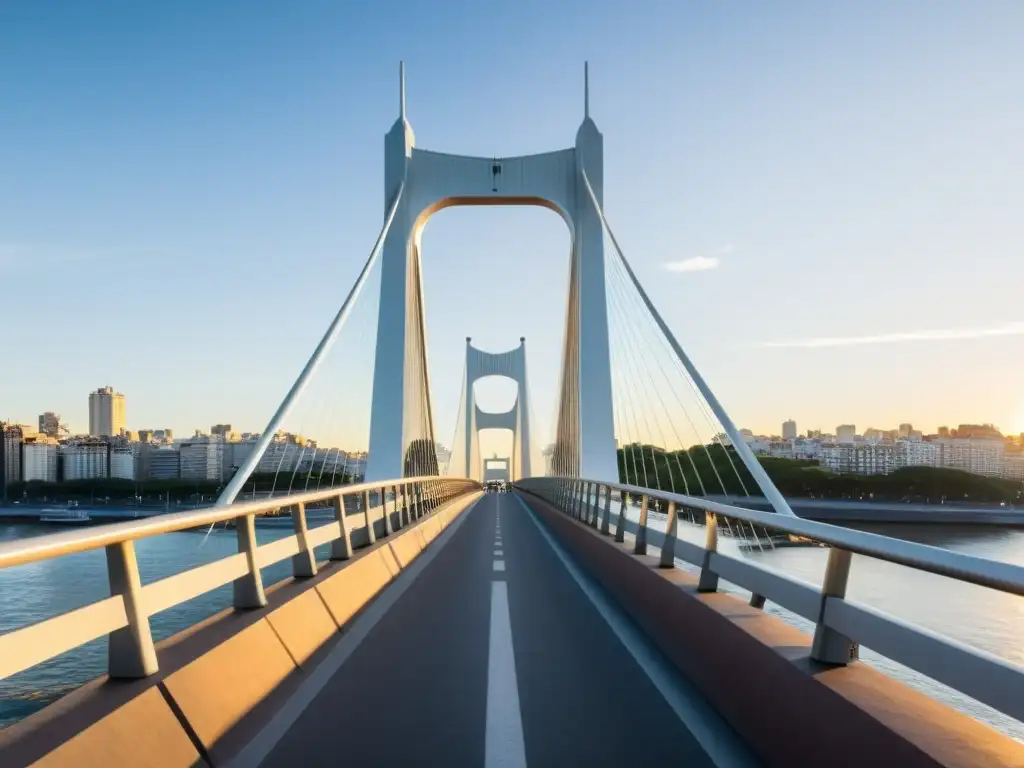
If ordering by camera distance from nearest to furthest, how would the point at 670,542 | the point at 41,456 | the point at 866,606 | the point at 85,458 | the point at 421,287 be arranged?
the point at 866,606 → the point at 670,542 → the point at 421,287 → the point at 41,456 → the point at 85,458

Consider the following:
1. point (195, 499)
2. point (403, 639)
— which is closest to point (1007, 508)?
point (195, 499)

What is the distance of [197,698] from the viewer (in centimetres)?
399

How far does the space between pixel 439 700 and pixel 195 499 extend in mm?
26509

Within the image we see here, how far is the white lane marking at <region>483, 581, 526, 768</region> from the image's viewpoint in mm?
3973

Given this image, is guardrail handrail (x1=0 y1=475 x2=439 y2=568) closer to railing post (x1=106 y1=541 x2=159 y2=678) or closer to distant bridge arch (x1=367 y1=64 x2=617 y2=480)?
railing post (x1=106 y1=541 x2=159 y2=678)

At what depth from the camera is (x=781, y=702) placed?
3902 millimetres

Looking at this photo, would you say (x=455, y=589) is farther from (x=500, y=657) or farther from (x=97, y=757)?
(x=97, y=757)

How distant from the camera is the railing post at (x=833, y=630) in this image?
3.70m

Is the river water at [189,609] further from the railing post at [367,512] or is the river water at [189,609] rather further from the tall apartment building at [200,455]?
the tall apartment building at [200,455]

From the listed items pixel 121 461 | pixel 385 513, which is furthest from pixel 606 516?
pixel 121 461

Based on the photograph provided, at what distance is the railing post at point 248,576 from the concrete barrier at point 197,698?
0.08 meters

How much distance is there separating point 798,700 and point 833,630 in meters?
0.32

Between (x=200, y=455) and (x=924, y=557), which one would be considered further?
(x=200, y=455)

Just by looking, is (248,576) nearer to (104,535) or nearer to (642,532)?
(104,535)
